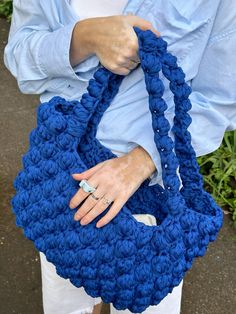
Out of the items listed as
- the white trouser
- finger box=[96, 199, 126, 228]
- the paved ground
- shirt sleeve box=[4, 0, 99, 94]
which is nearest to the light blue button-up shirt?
shirt sleeve box=[4, 0, 99, 94]

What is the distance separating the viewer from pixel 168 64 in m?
1.11

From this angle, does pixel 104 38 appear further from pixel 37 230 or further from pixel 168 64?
pixel 37 230

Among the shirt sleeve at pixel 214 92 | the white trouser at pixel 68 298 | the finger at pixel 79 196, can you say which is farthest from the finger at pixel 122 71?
the white trouser at pixel 68 298

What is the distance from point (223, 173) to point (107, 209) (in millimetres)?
1611

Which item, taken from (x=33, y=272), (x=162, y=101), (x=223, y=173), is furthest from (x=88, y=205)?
(x=223, y=173)

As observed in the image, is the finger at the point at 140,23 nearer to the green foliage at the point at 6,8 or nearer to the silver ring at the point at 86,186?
the silver ring at the point at 86,186

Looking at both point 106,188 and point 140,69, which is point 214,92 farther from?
point 106,188

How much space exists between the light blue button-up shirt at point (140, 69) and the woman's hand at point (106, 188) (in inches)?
2.8

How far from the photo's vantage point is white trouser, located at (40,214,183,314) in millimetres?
1438

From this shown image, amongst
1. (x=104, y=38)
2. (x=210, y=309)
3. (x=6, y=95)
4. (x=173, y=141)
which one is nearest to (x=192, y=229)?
(x=173, y=141)

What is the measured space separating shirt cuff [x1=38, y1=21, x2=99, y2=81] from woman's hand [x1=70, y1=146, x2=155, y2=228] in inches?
9.5

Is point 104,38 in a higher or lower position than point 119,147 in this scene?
higher

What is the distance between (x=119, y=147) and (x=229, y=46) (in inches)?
13.2

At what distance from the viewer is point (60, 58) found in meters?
1.24
